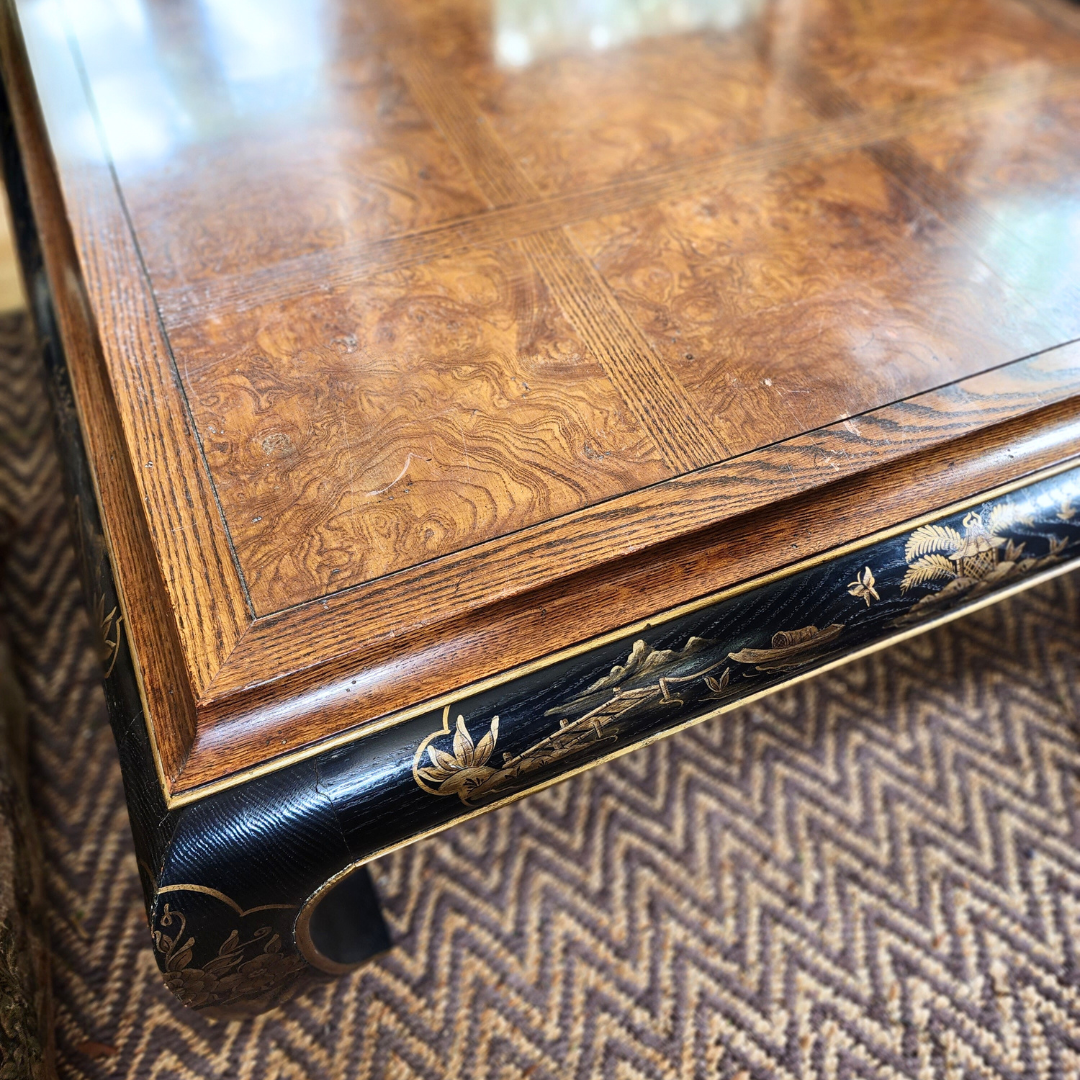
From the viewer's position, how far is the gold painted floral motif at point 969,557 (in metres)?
0.66

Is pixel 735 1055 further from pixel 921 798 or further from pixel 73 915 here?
pixel 73 915

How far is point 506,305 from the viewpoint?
0.76 m

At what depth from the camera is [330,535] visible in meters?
0.61

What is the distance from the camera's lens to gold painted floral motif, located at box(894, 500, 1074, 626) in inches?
26.1

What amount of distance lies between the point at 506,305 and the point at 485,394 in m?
0.11

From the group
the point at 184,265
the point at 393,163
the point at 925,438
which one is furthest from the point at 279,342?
the point at 925,438

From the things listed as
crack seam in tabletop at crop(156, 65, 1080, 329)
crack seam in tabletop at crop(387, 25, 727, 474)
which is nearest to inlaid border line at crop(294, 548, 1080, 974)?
crack seam in tabletop at crop(387, 25, 727, 474)

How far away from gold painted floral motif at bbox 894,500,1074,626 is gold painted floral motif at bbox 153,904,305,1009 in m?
0.49

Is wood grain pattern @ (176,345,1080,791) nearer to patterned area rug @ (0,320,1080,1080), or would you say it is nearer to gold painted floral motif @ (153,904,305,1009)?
gold painted floral motif @ (153,904,305,1009)

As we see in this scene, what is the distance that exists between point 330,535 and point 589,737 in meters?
0.22

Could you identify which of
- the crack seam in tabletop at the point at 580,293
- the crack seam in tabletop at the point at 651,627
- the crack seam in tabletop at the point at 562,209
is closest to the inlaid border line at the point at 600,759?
the crack seam in tabletop at the point at 651,627

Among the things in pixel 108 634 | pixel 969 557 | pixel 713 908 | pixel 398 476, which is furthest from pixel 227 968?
pixel 969 557

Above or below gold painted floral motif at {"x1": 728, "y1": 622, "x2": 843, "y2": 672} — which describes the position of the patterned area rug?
below

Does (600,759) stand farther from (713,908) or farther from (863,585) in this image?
(713,908)
